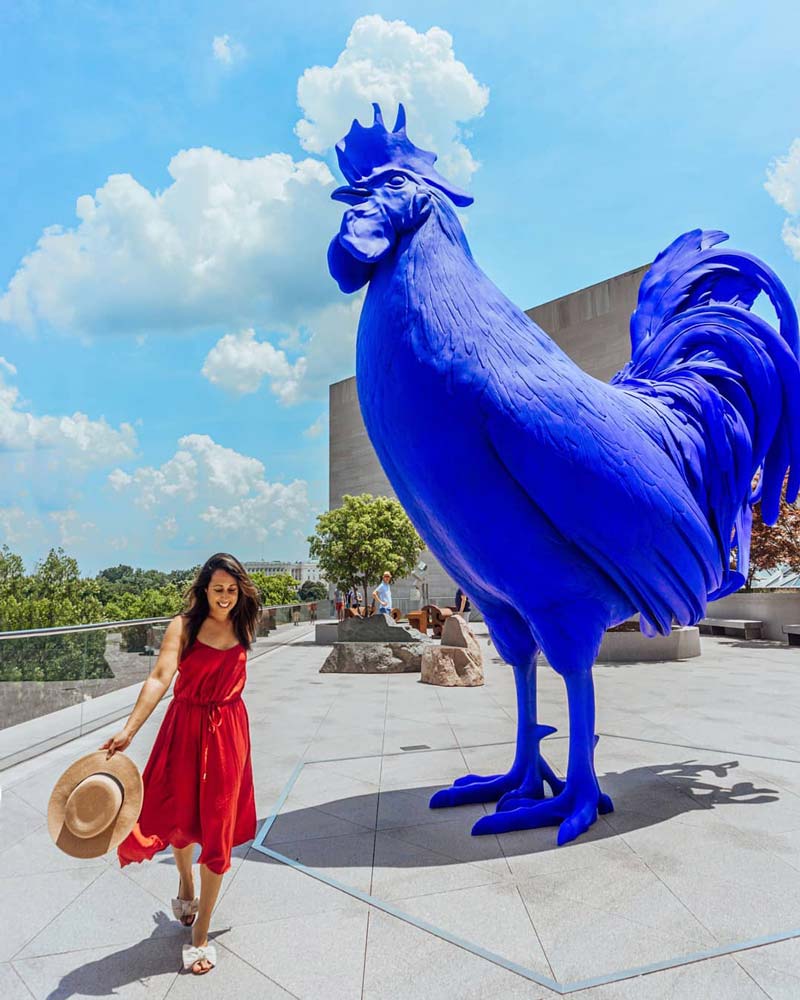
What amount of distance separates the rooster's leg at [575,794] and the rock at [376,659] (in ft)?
25.9

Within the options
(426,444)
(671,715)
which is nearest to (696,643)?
(671,715)

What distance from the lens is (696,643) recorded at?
42.5ft

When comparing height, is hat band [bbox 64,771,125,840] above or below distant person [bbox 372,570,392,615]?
below

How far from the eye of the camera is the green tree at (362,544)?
2041 centimetres

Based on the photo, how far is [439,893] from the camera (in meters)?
2.93

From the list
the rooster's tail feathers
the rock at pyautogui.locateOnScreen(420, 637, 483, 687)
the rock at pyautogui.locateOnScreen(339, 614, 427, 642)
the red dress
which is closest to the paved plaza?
the red dress

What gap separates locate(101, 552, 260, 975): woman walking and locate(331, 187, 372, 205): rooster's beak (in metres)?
2.11

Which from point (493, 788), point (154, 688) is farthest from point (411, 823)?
point (154, 688)

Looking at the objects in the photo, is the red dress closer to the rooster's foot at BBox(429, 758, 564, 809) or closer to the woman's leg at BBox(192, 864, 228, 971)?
the woman's leg at BBox(192, 864, 228, 971)

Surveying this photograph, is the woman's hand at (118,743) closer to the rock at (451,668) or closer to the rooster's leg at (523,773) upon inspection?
the rooster's leg at (523,773)

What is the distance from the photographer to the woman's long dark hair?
271 cm

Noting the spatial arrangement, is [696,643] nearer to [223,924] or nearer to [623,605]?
[623,605]

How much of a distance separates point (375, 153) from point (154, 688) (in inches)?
120

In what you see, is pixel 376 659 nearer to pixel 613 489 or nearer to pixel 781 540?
pixel 613 489
